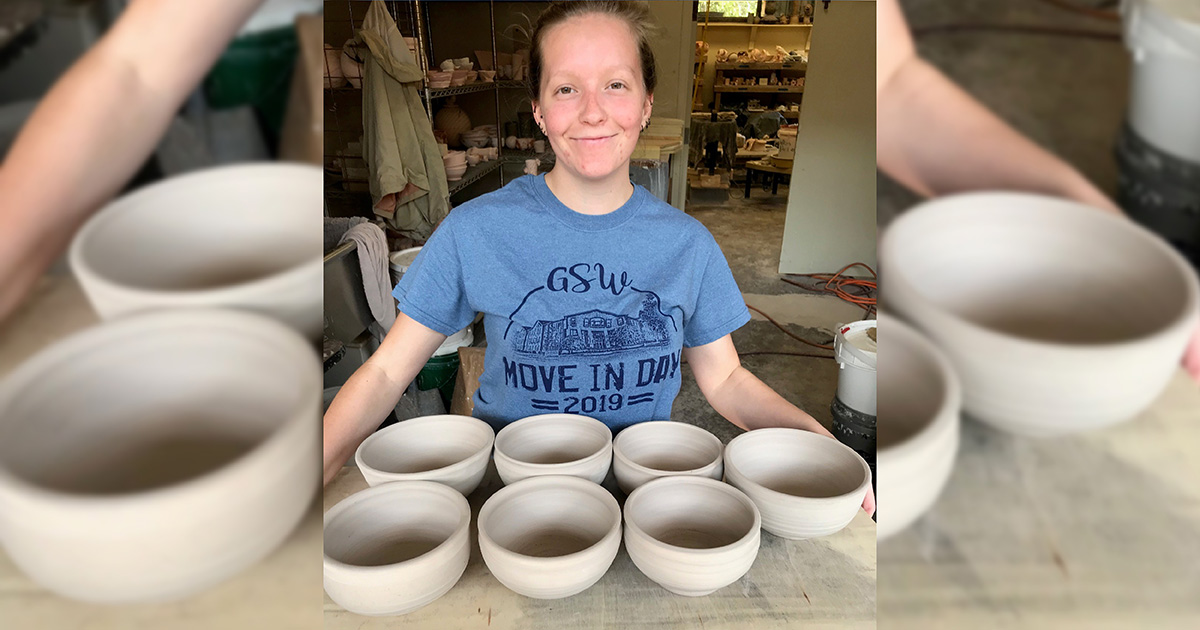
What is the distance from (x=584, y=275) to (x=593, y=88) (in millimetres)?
269

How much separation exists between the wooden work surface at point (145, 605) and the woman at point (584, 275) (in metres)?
0.68

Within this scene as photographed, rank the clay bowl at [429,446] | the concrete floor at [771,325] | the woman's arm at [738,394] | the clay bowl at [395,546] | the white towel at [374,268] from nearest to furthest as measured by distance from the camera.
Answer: the clay bowl at [395,546] → the clay bowl at [429,446] → the woman's arm at [738,394] → the white towel at [374,268] → the concrete floor at [771,325]

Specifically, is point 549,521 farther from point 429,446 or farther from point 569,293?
point 569,293

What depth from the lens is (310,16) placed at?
14 cm

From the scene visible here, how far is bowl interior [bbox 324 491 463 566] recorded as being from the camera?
51 cm

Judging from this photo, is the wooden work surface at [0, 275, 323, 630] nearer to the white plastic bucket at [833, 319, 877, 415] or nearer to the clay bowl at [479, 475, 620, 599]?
the clay bowl at [479, 475, 620, 599]

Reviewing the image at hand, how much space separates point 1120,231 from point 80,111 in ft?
0.74

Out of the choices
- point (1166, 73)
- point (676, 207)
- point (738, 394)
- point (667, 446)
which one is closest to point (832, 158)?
point (676, 207)

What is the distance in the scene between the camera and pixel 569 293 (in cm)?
86

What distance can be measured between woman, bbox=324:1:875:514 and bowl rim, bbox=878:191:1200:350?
0.71 meters

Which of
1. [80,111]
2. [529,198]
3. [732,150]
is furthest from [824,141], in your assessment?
[80,111]

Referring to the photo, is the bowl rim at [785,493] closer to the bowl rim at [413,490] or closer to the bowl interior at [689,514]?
the bowl interior at [689,514]

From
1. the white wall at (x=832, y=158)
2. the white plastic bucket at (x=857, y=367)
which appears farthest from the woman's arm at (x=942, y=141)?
the white wall at (x=832, y=158)

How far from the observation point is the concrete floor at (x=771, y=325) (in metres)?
2.21
